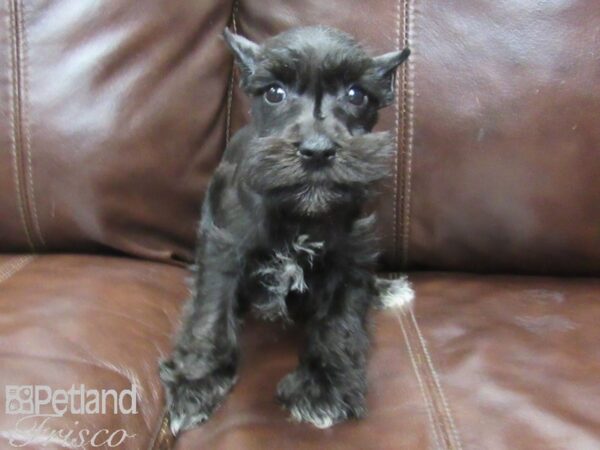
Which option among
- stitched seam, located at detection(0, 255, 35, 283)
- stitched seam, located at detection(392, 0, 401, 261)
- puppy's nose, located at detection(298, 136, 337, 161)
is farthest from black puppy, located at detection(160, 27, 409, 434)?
stitched seam, located at detection(0, 255, 35, 283)

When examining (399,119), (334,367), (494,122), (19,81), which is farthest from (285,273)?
(19,81)

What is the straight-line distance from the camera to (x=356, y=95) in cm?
109

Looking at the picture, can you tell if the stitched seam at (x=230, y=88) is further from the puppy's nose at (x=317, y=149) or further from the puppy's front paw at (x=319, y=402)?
the puppy's front paw at (x=319, y=402)

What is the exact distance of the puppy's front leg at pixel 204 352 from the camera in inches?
36.9

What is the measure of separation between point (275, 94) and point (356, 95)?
0.14 m

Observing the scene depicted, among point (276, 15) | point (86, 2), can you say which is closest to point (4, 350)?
point (86, 2)

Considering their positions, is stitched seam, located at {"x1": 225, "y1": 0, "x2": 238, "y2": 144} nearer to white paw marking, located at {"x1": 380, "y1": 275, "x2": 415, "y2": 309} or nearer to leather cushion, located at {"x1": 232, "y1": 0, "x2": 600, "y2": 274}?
leather cushion, located at {"x1": 232, "y1": 0, "x2": 600, "y2": 274}

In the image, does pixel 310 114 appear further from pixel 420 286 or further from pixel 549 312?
pixel 549 312

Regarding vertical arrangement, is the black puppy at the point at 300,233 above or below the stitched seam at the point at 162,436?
above

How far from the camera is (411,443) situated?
2.79 ft

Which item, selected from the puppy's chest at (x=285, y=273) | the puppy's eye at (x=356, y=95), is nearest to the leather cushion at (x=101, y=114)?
the puppy's chest at (x=285, y=273)

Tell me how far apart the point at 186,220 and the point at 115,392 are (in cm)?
56

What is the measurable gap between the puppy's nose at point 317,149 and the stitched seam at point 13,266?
0.64 meters

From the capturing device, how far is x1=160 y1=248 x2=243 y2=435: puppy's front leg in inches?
36.9
